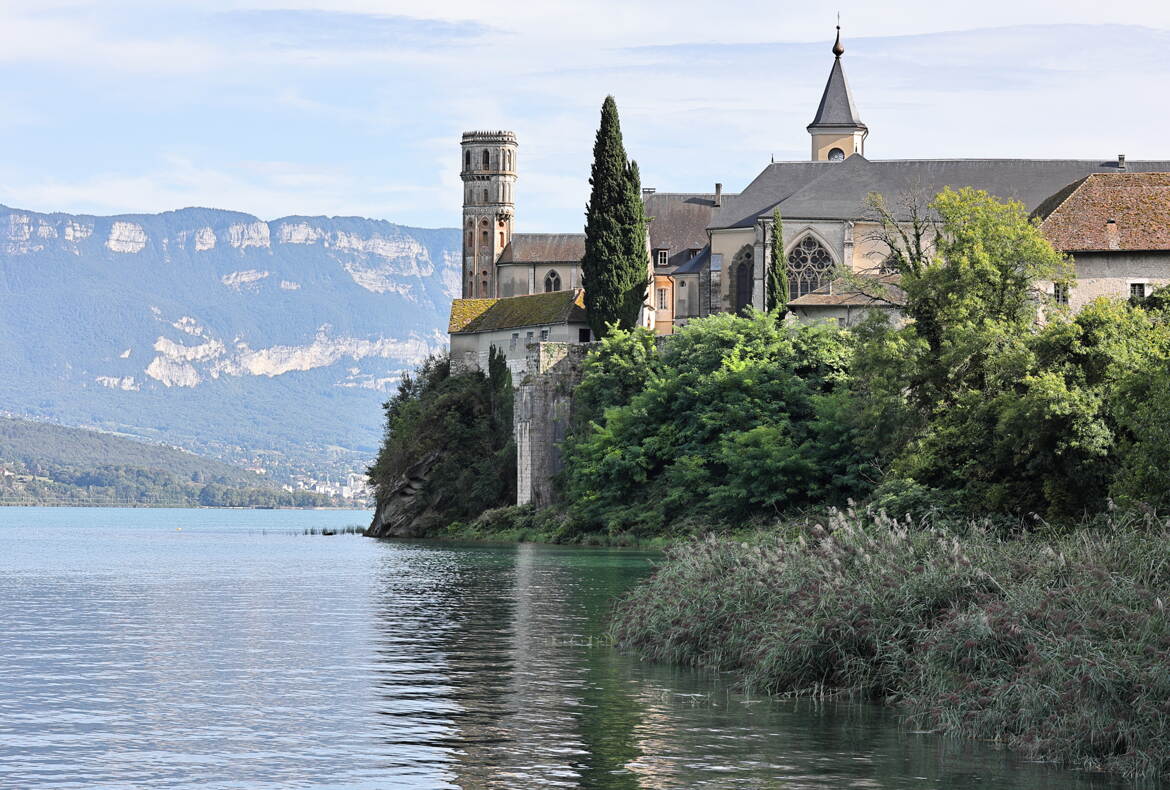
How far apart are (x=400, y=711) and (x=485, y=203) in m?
130

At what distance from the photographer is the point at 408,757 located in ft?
66.2

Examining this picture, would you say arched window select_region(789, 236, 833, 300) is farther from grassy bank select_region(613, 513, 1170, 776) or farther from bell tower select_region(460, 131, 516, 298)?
grassy bank select_region(613, 513, 1170, 776)

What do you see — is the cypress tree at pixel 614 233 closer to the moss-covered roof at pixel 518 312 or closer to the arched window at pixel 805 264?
the moss-covered roof at pixel 518 312

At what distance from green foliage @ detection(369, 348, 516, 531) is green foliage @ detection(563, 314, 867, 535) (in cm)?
1095

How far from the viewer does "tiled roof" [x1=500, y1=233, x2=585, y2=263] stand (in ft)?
448

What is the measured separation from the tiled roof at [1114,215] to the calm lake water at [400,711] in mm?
31338

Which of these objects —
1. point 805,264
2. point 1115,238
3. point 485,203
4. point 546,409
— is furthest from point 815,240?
point 485,203

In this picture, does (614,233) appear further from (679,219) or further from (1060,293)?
(679,219)

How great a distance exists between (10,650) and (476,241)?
4733 inches

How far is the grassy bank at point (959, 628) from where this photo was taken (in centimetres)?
1905

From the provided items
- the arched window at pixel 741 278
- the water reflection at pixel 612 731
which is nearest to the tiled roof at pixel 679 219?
the arched window at pixel 741 278

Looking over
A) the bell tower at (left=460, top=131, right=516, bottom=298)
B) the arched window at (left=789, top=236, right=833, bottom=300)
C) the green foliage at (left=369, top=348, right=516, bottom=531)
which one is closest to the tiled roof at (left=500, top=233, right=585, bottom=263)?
the bell tower at (left=460, top=131, right=516, bottom=298)

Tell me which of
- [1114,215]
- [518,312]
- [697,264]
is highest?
[697,264]

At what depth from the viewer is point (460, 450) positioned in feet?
336
